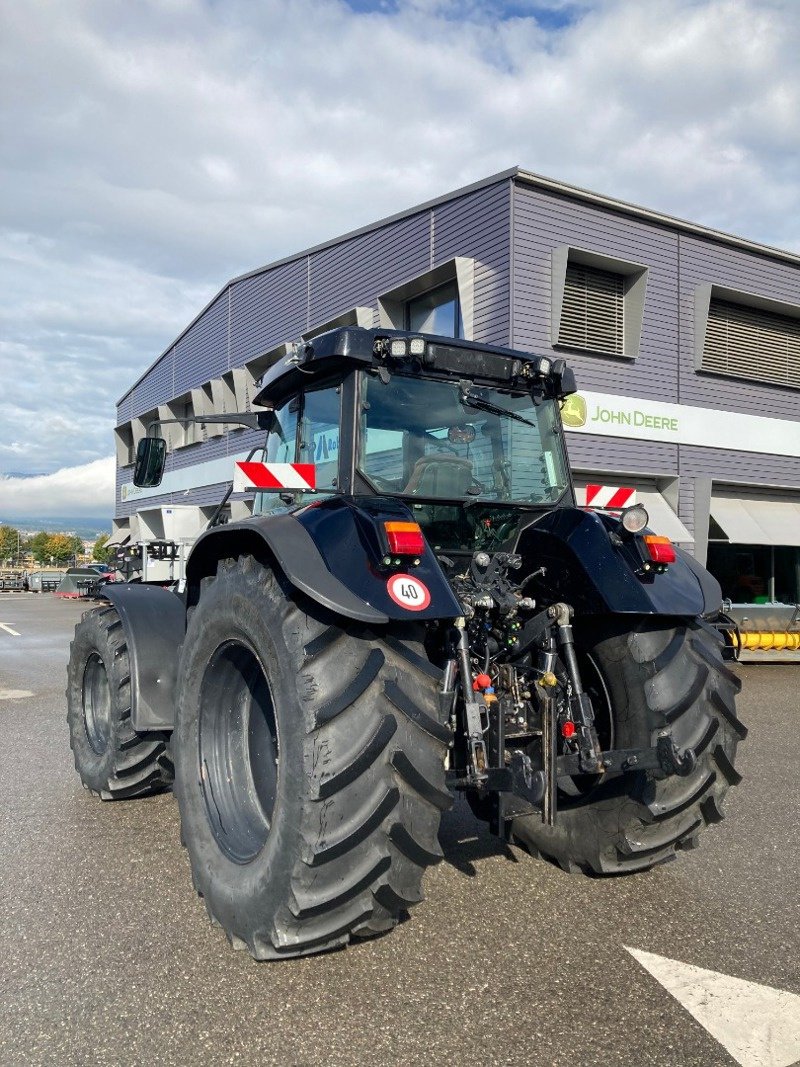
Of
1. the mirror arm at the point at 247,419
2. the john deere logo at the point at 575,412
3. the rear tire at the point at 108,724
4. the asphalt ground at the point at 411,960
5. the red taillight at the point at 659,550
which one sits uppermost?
the john deere logo at the point at 575,412

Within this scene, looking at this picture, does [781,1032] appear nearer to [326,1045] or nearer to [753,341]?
[326,1045]

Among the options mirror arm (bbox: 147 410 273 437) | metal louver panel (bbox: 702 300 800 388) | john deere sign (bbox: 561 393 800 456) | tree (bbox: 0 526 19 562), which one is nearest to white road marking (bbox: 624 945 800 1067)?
mirror arm (bbox: 147 410 273 437)

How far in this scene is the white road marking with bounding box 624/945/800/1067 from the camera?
8.09ft

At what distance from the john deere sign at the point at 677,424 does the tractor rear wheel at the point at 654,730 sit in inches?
422

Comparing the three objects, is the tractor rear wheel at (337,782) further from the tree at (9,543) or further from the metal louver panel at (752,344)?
the tree at (9,543)

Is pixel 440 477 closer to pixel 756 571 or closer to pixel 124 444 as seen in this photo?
pixel 756 571

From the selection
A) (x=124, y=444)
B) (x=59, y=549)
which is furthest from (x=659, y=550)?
(x=59, y=549)

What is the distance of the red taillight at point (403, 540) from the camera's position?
9.13 ft

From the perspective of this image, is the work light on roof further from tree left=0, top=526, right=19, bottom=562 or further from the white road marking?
tree left=0, top=526, right=19, bottom=562

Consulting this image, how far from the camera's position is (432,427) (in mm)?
3793

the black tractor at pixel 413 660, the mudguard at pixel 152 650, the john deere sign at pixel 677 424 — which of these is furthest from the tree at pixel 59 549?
the black tractor at pixel 413 660

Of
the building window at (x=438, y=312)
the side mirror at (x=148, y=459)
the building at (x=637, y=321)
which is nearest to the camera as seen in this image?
the side mirror at (x=148, y=459)

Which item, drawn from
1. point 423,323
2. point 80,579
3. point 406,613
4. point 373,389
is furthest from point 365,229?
point 80,579

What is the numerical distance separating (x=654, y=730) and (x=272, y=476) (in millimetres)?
1874
